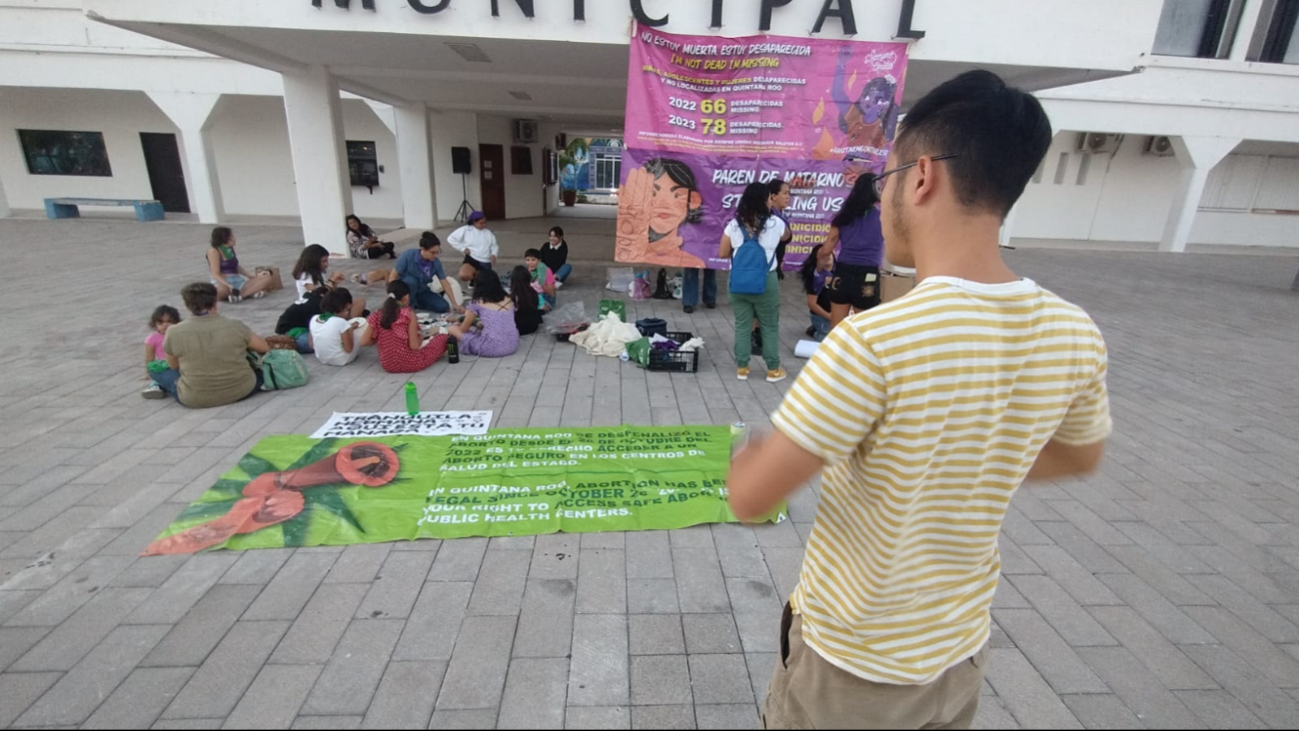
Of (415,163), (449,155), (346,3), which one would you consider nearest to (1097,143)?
(449,155)

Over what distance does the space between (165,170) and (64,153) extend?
2.60m

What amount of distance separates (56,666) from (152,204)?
19.0m

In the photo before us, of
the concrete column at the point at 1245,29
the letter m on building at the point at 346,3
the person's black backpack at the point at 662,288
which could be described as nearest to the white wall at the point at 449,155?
the person's black backpack at the point at 662,288

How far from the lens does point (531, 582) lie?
2.88m

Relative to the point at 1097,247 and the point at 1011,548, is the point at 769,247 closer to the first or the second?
the point at 1011,548

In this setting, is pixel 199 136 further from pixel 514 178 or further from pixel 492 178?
pixel 514 178

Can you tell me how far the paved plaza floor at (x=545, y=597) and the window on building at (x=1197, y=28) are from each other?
15408 mm

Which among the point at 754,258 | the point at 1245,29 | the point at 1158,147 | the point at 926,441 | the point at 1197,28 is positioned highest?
the point at 1197,28

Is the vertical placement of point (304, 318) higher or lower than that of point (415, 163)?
lower

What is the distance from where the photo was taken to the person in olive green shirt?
4.66 m

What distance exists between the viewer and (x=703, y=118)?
6840mm

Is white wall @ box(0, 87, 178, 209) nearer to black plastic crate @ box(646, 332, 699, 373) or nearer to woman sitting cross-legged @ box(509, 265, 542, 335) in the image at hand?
woman sitting cross-legged @ box(509, 265, 542, 335)

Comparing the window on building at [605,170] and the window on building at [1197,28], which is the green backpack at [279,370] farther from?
the window on building at [605,170]

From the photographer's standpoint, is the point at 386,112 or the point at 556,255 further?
the point at 386,112
